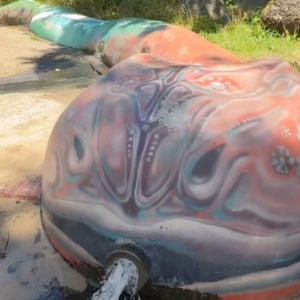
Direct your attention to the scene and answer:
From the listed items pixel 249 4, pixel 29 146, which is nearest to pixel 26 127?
pixel 29 146

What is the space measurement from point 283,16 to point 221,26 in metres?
1.28

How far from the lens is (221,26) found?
8.16m

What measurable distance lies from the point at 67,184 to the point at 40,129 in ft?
6.95

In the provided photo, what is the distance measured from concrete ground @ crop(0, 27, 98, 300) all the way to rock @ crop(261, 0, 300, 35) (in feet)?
9.64

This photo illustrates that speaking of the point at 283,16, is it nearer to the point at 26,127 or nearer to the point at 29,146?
the point at 26,127

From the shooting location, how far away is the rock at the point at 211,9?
873 cm

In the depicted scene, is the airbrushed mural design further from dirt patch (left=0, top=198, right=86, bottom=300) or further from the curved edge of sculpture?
dirt patch (left=0, top=198, right=86, bottom=300)

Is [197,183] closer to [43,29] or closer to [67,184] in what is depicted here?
[67,184]

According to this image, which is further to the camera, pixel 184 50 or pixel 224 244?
pixel 184 50

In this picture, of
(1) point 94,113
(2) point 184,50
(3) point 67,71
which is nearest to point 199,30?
(3) point 67,71

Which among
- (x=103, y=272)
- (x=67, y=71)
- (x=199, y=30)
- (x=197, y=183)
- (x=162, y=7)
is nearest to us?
(x=197, y=183)

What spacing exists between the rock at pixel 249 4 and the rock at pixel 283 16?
1.13m

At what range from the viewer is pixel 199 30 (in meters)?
8.09

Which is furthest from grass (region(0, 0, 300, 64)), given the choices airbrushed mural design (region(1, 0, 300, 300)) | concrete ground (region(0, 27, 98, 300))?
airbrushed mural design (region(1, 0, 300, 300))
